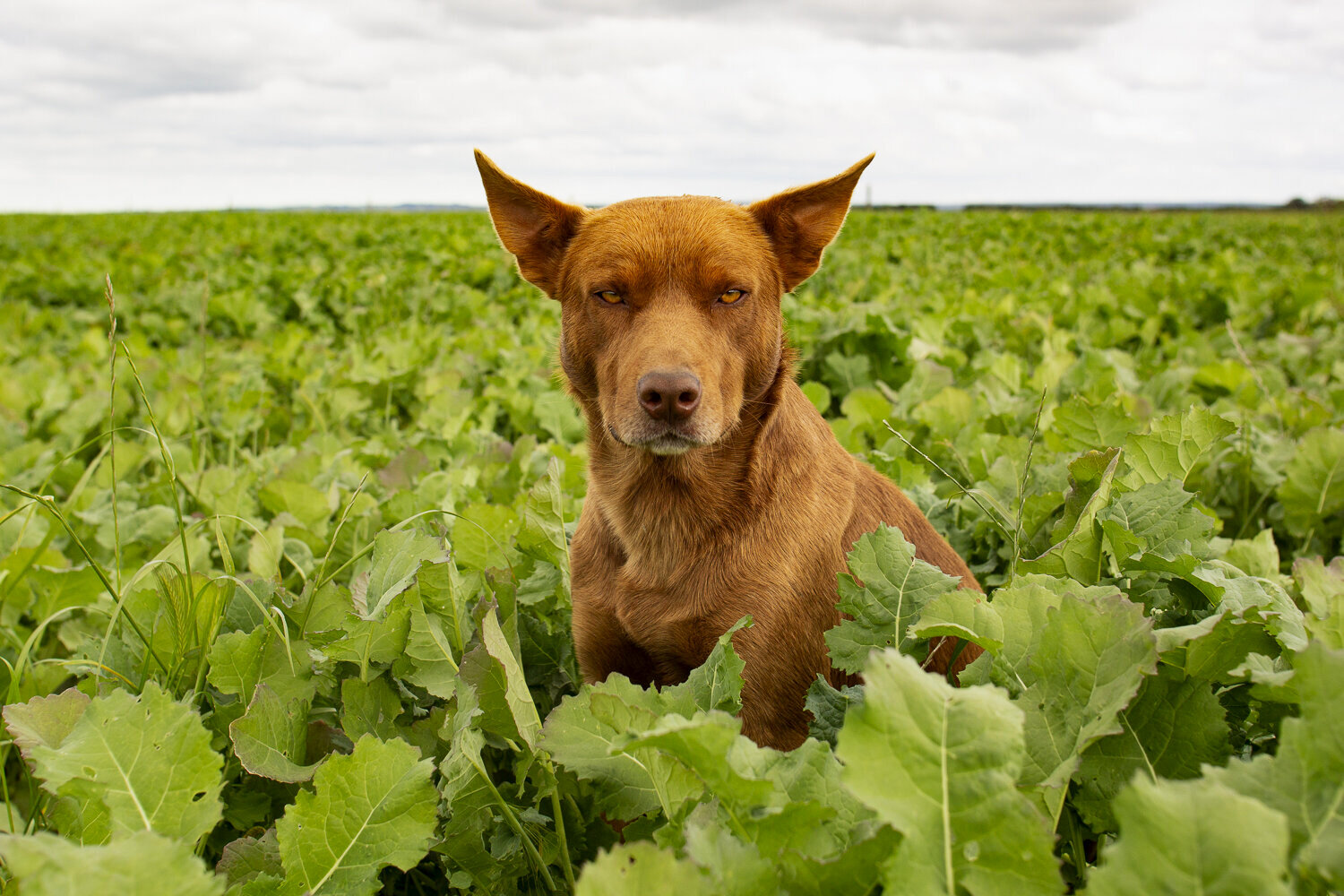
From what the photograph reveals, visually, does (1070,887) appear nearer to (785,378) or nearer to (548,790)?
(548,790)

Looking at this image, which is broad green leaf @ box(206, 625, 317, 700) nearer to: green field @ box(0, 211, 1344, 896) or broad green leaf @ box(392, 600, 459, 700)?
green field @ box(0, 211, 1344, 896)

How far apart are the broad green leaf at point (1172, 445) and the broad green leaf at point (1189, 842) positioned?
138cm

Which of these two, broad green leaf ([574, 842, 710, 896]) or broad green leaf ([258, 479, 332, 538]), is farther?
broad green leaf ([258, 479, 332, 538])

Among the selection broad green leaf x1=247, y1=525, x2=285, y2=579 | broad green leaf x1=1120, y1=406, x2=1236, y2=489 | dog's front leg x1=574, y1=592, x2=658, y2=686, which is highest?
broad green leaf x1=1120, y1=406, x2=1236, y2=489

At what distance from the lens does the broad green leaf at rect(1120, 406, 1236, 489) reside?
2.18 meters

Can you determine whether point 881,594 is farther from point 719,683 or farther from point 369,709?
point 369,709

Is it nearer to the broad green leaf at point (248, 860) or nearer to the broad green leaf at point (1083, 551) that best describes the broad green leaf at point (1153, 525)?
the broad green leaf at point (1083, 551)

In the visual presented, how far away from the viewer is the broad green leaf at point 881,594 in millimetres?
1767

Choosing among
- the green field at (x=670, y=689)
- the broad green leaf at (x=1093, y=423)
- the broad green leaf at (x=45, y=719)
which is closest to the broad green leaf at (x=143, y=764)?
the green field at (x=670, y=689)

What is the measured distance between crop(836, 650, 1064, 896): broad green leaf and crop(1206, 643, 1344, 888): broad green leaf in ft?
0.75

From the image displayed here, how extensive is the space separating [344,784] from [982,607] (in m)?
1.10

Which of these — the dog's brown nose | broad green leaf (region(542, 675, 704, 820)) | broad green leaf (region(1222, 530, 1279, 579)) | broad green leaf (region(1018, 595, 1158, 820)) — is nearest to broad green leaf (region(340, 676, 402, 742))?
broad green leaf (region(542, 675, 704, 820))

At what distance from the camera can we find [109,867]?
3.52 ft

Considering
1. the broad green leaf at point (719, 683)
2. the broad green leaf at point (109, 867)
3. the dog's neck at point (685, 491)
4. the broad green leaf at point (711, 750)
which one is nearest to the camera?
the broad green leaf at point (109, 867)
